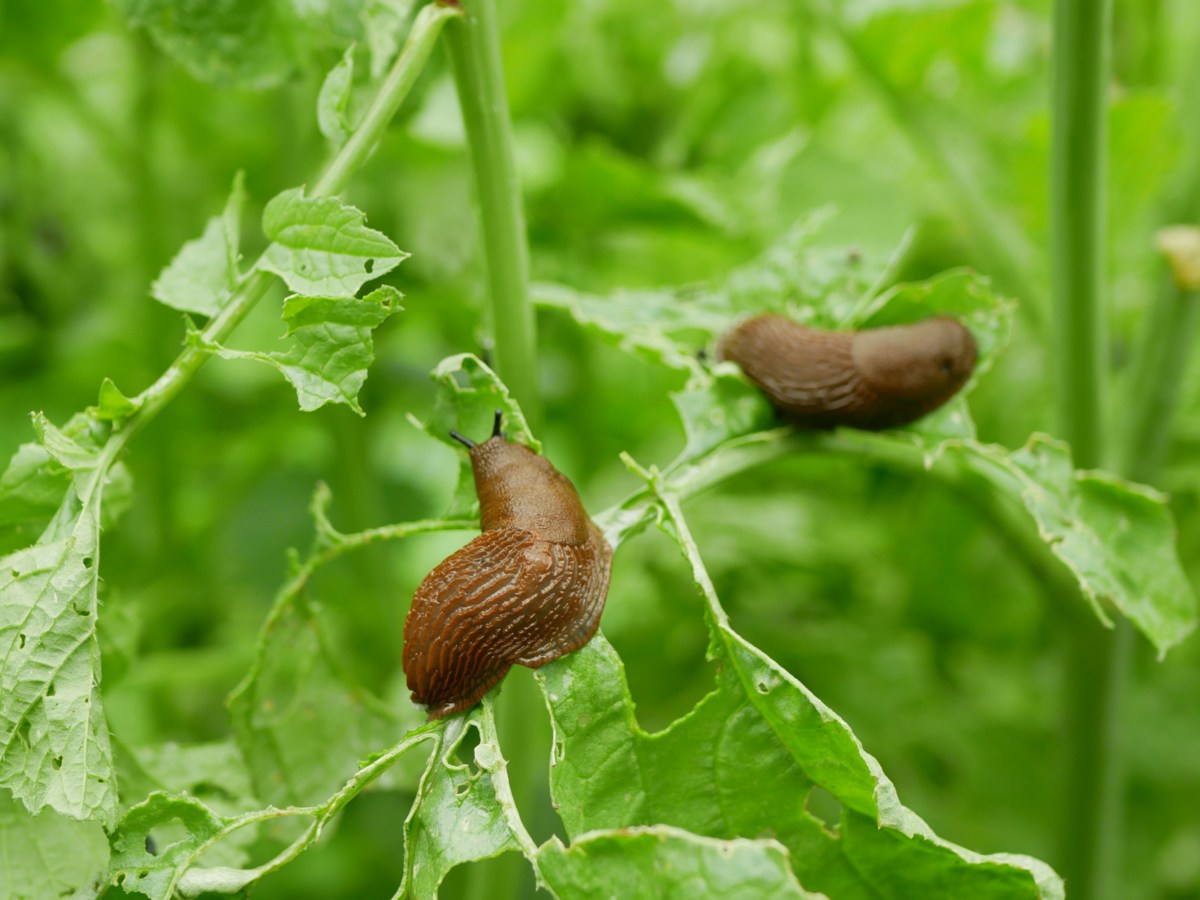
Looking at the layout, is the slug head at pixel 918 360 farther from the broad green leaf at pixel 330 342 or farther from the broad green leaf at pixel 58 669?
the broad green leaf at pixel 58 669

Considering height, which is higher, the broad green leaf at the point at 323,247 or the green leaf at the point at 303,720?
the broad green leaf at the point at 323,247

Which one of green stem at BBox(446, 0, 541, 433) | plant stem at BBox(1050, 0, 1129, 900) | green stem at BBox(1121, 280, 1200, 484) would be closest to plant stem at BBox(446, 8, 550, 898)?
green stem at BBox(446, 0, 541, 433)

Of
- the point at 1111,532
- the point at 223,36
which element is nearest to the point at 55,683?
the point at 223,36

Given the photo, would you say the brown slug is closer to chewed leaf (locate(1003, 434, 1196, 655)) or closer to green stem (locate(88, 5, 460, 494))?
chewed leaf (locate(1003, 434, 1196, 655))

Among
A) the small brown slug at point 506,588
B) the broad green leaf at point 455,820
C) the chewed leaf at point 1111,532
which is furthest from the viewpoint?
the chewed leaf at point 1111,532

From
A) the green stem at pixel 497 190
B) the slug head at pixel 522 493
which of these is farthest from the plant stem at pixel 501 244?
the slug head at pixel 522 493

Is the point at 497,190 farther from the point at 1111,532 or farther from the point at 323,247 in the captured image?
the point at 1111,532

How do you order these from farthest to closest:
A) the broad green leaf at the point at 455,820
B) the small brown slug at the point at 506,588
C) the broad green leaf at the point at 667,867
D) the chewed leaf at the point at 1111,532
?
the chewed leaf at the point at 1111,532, the small brown slug at the point at 506,588, the broad green leaf at the point at 455,820, the broad green leaf at the point at 667,867
